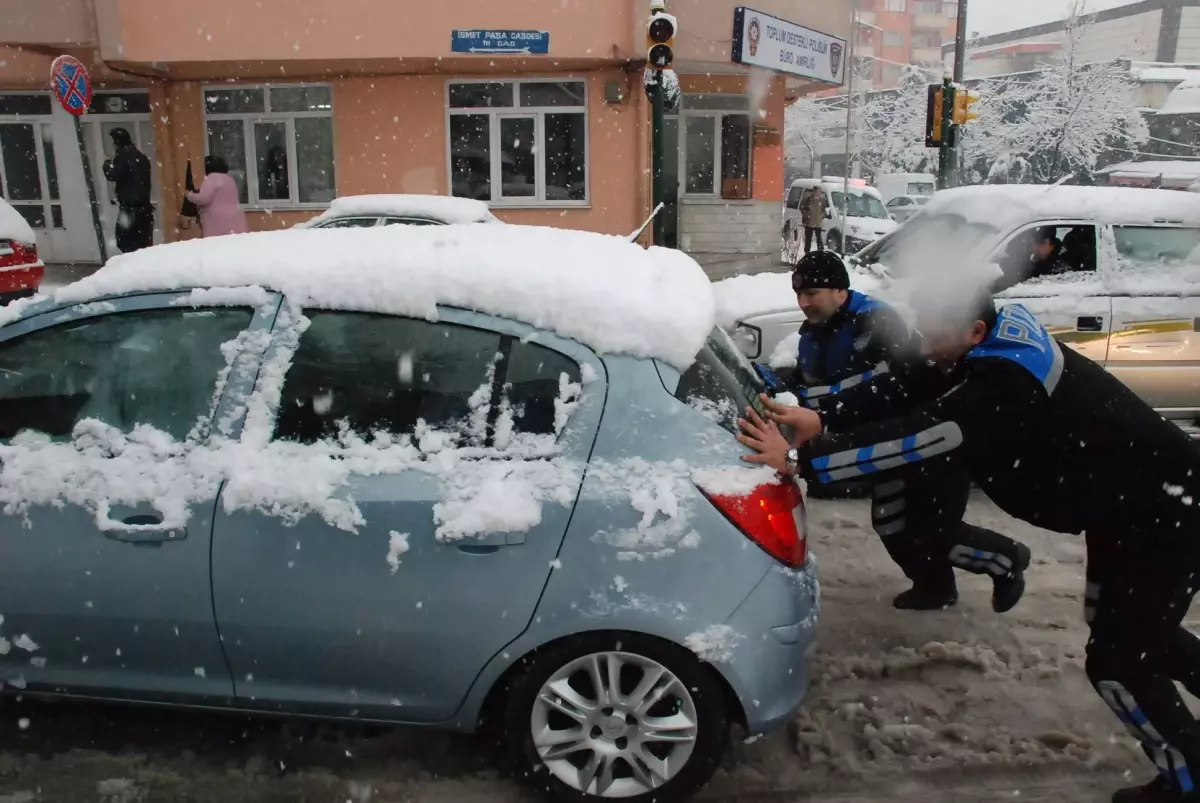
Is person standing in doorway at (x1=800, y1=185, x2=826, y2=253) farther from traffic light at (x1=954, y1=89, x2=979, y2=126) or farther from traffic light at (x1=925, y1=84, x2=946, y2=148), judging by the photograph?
traffic light at (x1=954, y1=89, x2=979, y2=126)

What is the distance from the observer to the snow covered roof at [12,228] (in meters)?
9.48

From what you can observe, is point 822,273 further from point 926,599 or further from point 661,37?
point 661,37

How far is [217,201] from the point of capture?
36.3 ft

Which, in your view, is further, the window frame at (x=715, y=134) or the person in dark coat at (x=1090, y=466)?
the window frame at (x=715, y=134)

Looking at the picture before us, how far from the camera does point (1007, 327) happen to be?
271 cm

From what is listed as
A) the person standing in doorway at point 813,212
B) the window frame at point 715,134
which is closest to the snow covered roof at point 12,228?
the window frame at point 715,134

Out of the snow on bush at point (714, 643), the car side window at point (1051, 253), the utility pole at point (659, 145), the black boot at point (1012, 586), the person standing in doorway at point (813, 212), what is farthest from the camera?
the person standing in doorway at point (813, 212)

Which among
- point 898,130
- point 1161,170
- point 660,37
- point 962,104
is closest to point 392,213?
point 660,37

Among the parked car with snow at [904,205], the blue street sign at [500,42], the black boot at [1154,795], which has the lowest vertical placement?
the black boot at [1154,795]

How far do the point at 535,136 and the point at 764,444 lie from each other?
1463 cm

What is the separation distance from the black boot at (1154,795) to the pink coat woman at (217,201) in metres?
10.3

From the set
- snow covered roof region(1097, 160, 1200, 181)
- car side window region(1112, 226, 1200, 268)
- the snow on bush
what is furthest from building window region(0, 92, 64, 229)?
snow covered roof region(1097, 160, 1200, 181)

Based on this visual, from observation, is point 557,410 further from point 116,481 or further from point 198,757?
point 198,757

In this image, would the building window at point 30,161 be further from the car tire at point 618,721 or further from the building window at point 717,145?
the car tire at point 618,721
